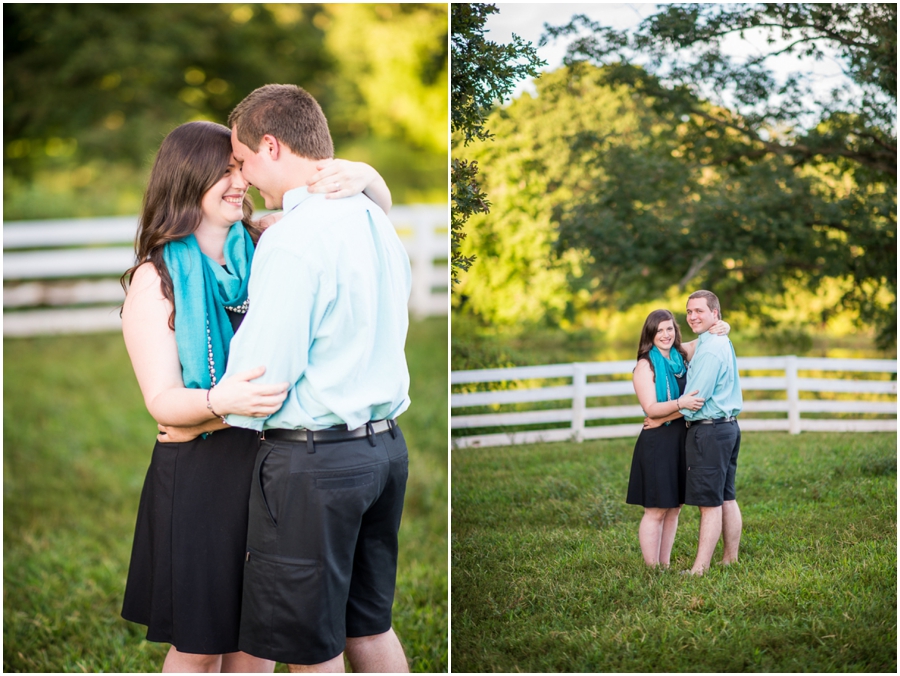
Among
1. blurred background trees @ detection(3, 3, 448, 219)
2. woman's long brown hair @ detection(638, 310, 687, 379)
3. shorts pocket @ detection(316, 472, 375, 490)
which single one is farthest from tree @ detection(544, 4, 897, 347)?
blurred background trees @ detection(3, 3, 448, 219)

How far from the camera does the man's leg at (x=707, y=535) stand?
8.89ft

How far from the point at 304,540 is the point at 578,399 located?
1372 mm

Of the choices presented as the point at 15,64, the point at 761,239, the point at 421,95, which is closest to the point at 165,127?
the point at 15,64

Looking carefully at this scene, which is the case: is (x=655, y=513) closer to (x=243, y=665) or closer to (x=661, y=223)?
(x=661, y=223)

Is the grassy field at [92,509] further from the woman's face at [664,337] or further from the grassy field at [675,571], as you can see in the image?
the woman's face at [664,337]

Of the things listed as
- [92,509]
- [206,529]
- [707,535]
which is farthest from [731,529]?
[92,509]

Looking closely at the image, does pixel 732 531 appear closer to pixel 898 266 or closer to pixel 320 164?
pixel 898 266

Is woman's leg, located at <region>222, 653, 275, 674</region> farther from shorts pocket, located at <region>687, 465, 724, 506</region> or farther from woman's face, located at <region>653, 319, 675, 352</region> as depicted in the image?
woman's face, located at <region>653, 319, 675, 352</region>

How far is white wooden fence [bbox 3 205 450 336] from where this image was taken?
9.85 meters

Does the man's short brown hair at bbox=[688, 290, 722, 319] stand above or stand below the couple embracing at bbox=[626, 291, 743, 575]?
above

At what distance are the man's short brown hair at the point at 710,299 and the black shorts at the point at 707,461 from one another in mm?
412

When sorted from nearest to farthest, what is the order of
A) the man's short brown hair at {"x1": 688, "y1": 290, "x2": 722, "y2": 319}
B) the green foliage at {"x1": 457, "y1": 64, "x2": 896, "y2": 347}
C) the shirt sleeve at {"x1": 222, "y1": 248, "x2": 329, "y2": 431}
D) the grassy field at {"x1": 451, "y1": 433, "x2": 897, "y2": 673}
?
1. the shirt sleeve at {"x1": 222, "y1": 248, "x2": 329, "y2": 431}
2. the grassy field at {"x1": 451, "y1": 433, "x2": 897, "y2": 673}
3. the man's short brown hair at {"x1": 688, "y1": 290, "x2": 722, "y2": 319}
4. the green foliage at {"x1": 457, "y1": 64, "x2": 896, "y2": 347}

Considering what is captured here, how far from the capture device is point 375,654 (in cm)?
248

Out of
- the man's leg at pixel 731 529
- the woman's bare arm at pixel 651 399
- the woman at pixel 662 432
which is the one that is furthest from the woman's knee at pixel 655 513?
the woman's bare arm at pixel 651 399
